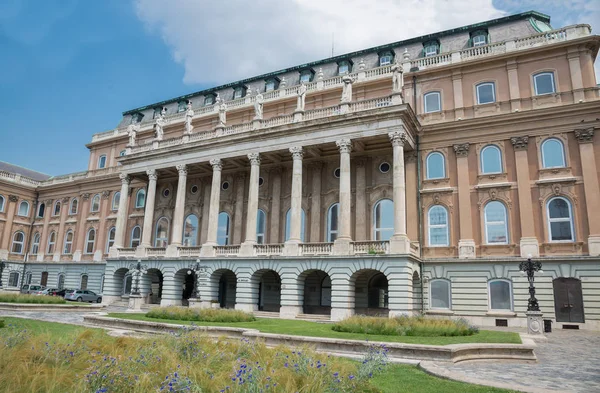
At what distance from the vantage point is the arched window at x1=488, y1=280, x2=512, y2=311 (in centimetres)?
2641

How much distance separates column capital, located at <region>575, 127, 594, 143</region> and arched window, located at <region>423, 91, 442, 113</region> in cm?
923

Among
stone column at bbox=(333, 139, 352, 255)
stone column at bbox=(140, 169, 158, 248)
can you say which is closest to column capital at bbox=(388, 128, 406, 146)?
stone column at bbox=(333, 139, 352, 255)

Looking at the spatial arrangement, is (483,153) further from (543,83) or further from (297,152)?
(297,152)

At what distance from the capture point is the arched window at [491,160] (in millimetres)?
28859

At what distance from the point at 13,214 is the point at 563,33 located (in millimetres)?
59080

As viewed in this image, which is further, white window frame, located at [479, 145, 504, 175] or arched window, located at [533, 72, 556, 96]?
arched window, located at [533, 72, 556, 96]

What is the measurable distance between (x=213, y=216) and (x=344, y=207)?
36.7ft

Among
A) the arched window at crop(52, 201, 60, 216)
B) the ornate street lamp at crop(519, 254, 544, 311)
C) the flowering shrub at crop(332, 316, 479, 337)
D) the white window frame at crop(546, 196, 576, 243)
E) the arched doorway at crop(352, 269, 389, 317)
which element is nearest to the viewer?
the flowering shrub at crop(332, 316, 479, 337)

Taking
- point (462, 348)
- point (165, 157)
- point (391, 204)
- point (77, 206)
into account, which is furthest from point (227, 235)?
point (462, 348)

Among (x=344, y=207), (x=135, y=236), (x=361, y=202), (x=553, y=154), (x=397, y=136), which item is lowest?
(x=135, y=236)

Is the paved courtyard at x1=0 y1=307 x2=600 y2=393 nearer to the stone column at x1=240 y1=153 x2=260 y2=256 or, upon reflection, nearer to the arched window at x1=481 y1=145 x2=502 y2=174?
Answer: the arched window at x1=481 y1=145 x2=502 y2=174

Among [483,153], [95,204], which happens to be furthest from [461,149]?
[95,204]

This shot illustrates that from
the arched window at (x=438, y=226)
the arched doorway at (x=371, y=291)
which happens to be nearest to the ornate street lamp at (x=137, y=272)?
the arched doorway at (x=371, y=291)

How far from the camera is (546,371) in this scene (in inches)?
444
